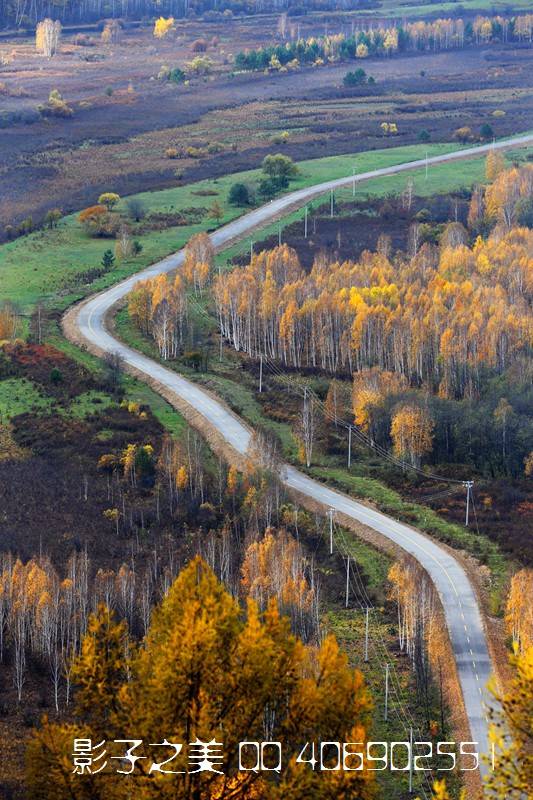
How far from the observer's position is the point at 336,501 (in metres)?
77.1

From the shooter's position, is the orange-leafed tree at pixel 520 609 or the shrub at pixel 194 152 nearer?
the orange-leafed tree at pixel 520 609

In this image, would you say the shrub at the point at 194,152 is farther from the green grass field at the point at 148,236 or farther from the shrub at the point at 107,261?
the shrub at the point at 107,261

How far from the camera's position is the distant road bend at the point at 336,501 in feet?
181

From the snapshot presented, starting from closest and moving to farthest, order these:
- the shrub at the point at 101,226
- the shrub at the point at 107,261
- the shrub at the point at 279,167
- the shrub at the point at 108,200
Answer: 1. the shrub at the point at 107,261
2. the shrub at the point at 101,226
3. the shrub at the point at 108,200
4. the shrub at the point at 279,167

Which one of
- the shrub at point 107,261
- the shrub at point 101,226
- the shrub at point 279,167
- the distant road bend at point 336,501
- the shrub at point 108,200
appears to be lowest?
the distant road bend at point 336,501

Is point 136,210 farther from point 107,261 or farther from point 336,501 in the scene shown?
point 336,501

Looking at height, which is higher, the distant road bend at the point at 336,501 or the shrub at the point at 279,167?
the shrub at the point at 279,167

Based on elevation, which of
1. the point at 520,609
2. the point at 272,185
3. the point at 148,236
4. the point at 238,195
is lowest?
the point at 148,236

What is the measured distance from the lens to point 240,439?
3364 inches

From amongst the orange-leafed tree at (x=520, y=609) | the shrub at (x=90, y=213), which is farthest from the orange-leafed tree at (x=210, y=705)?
the shrub at (x=90, y=213)

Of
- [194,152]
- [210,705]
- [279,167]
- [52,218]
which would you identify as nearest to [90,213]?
[52,218]

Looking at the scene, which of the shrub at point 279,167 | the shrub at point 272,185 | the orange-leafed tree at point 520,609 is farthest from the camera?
the shrub at point 279,167

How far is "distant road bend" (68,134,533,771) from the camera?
55281 mm

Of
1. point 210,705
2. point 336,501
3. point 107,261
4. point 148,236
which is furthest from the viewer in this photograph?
point 148,236
